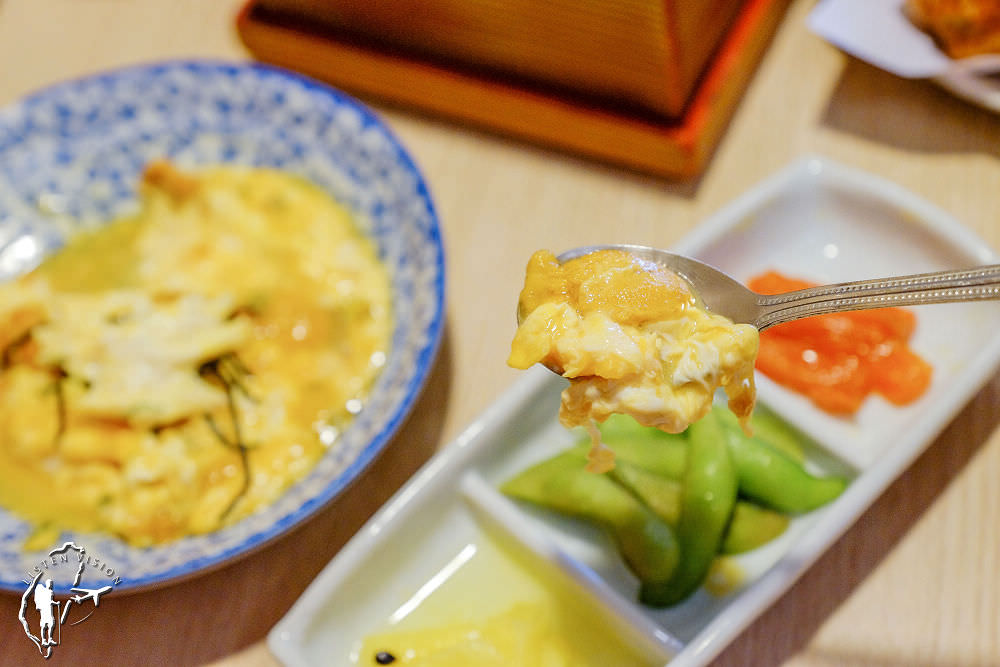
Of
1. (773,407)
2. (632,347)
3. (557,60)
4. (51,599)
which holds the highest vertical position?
(557,60)

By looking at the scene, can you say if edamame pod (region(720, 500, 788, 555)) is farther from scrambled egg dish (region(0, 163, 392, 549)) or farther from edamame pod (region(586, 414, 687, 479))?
scrambled egg dish (region(0, 163, 392, 549))

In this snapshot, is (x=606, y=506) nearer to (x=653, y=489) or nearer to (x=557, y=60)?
(x=653, y=489)

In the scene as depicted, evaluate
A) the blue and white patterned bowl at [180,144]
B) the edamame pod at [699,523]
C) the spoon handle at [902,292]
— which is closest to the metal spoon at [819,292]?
the spoon handle at [902,292]

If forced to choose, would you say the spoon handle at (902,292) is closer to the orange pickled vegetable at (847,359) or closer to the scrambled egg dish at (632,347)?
the scrambled egg dish at (632,347)

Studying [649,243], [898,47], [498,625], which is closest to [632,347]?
[498,625]

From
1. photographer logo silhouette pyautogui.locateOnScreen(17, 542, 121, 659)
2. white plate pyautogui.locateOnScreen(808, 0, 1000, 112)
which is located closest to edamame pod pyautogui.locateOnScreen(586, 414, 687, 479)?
photographer logo silhouette pyautogui.locateOnScreen(17, 542, 121, 659)

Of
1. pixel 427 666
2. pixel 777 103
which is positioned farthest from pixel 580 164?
pixel 427 666
